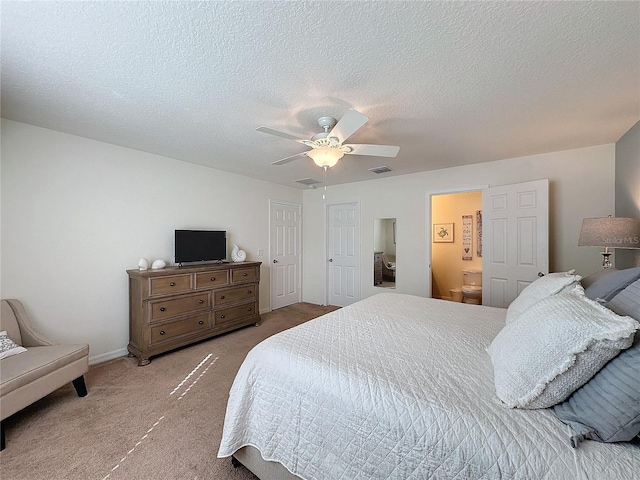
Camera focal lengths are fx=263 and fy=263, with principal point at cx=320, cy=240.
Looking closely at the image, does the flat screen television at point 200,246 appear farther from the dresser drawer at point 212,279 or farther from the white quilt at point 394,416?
the white quilt at point 394,416

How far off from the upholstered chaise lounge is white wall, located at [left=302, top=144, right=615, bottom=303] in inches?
151

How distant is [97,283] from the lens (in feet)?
9.58

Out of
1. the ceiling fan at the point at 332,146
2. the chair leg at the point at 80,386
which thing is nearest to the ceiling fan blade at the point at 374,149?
the ceiling fan at the point at 332,146

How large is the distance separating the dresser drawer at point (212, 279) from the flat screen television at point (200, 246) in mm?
325

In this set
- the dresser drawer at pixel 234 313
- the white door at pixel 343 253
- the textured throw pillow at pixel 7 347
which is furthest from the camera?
the white door at pixel 343 253

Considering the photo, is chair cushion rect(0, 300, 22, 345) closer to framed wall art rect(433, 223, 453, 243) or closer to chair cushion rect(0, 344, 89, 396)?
chair cushion rect(0, 344, 89, 396)

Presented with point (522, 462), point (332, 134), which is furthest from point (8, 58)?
point (522, 462)

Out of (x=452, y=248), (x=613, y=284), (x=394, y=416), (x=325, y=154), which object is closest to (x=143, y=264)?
(x=325, y=154)

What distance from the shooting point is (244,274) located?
12.8ft

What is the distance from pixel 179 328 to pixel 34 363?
131 centimetres

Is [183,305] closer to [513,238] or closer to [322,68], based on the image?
[322,68]

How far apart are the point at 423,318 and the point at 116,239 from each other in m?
3.38

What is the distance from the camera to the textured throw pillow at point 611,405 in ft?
2.64

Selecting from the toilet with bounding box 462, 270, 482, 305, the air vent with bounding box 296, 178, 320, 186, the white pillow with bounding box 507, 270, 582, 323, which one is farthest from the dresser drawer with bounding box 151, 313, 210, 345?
the toilet with bounding box 462, 270, 482, 305
